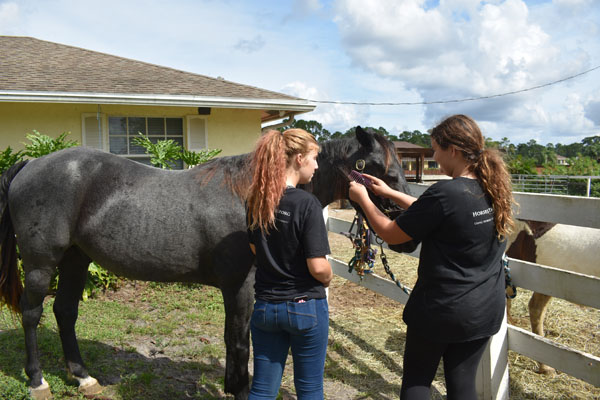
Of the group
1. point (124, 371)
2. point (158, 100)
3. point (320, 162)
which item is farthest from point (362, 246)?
point (158, 100)

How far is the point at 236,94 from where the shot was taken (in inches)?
354

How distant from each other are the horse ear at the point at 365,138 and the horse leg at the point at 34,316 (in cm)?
257

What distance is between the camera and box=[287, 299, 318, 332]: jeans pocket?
1920 millimetres

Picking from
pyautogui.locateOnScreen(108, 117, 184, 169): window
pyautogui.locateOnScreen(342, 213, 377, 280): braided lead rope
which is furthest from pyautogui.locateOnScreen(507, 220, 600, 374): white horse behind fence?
pyautogui.locateOnScreen(108, 117, 184, 169): window

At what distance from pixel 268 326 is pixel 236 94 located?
765 centimetres

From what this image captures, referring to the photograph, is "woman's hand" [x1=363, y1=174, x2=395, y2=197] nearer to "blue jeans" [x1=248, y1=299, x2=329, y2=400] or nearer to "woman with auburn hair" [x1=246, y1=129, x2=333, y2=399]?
"woman with auburn hair" [x1=246, y1=129, x2=333, y2=399]

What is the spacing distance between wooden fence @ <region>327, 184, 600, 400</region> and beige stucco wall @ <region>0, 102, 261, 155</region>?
23.1 ft

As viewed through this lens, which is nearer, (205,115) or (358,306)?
(358,306)

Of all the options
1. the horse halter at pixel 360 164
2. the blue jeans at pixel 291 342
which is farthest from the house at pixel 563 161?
the blue jeans at pixel 291 342

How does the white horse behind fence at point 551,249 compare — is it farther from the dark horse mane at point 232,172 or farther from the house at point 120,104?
the house at point 120,104

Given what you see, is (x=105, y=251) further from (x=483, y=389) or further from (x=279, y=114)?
(x=279, y=114)

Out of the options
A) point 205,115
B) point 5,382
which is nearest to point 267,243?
point 5,382

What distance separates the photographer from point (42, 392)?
337cm

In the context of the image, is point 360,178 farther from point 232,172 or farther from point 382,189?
point 232,172
